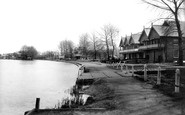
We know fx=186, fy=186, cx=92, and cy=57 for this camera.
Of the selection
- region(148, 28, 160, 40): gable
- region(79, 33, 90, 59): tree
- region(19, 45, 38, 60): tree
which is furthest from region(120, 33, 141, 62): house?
region(19, 45, 38, 60): tree

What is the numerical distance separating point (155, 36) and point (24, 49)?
141 meters

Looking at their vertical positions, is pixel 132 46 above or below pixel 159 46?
above

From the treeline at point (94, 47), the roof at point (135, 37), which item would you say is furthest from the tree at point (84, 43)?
the roof at point (135, 37)

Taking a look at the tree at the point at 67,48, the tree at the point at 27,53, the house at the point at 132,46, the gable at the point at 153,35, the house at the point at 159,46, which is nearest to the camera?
the house at the point at 159,46

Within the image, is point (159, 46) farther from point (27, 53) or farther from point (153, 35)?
point (27, 53)

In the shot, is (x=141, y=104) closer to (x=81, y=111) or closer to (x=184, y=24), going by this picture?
(x=81, y=111)

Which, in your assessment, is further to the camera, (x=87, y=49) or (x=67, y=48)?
(x=67, y=48)

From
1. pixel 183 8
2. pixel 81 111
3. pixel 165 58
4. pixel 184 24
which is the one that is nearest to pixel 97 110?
pixel 81 111

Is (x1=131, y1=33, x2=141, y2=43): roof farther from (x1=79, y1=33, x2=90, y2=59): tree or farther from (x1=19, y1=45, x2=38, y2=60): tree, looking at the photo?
(x1=19, y1=45, x2=38, y2=60): tree

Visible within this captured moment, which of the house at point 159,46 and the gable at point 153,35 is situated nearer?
the house at point 159,46

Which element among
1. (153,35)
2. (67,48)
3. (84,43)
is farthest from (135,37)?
(67,48)

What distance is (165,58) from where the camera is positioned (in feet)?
136

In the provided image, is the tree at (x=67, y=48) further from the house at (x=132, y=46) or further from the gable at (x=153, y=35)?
the gable at (x=153, y=35)

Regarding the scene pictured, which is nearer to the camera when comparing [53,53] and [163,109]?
[163,109]
